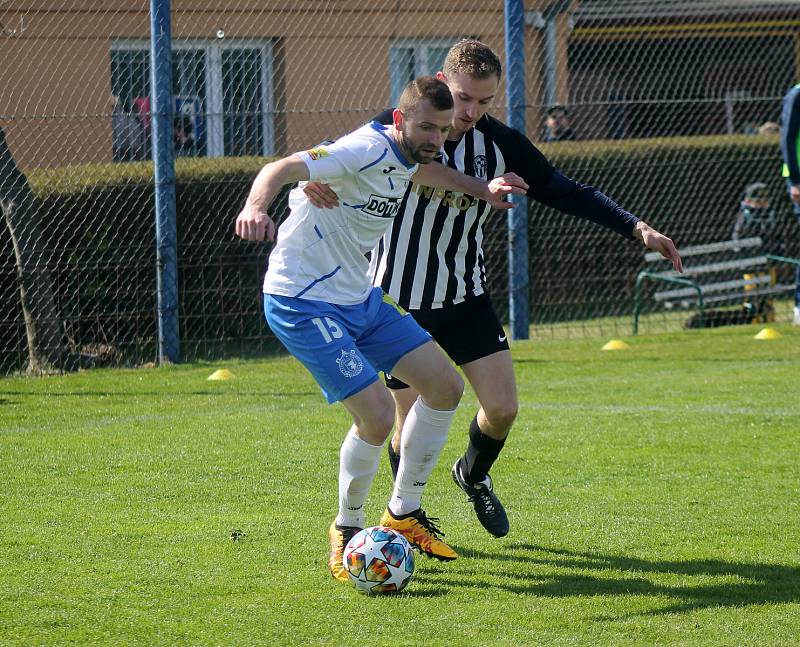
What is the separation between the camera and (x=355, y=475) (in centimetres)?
480

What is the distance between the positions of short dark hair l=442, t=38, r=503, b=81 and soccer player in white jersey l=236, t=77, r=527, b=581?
1.39 ft

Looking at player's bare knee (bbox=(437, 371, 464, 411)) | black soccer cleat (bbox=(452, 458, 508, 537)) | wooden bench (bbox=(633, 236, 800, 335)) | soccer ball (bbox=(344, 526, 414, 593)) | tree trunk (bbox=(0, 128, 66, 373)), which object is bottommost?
wooden bench (bbox=(633, 236, 800, 335))

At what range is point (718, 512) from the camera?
5648mm

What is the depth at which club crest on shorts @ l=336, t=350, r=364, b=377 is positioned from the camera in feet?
15.1

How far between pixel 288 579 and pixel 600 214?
2.14 m

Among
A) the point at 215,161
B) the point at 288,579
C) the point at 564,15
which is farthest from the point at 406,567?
the point at 564,15

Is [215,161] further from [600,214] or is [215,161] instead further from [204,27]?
[600,214]

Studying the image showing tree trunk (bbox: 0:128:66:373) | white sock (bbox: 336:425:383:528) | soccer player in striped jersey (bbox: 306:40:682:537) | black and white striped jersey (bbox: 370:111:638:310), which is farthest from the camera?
tree trunk (bbox: 0:128:66:373)

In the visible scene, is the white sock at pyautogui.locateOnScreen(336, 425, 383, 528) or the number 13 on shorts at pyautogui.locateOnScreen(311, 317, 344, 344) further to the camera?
the white sock at pyautogui.locateOnScreen(336, 425, 383, 528)

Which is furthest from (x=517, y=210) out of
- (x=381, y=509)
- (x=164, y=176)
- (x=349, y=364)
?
(x=349, y=364)

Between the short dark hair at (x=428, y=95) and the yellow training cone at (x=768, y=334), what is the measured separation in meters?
7.84

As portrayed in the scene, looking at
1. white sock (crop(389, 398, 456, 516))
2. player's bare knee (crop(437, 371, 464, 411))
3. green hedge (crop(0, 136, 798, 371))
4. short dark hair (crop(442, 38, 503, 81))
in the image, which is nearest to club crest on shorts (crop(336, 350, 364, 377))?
player's bare knee (crop(437, 371, 464, 411))

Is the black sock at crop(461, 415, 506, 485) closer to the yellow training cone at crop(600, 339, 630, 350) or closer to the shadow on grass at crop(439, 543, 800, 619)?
the shadow on grass at crop(439, 543, 800, 619)

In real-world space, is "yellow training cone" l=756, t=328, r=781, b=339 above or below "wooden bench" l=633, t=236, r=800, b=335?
above
